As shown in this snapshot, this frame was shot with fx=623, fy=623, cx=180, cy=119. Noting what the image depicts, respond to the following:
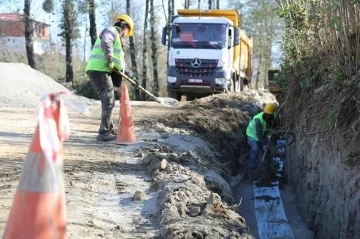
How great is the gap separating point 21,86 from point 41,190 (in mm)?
17023

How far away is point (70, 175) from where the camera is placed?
7609 millimetres

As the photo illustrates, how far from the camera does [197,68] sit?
21453mm

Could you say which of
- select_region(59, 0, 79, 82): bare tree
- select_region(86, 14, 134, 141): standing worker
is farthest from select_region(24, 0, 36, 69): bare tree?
select_region(86, 14, 134, 141): standing worker

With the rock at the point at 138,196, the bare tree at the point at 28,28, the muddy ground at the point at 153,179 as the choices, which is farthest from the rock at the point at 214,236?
the bare tree at the point at 28,28

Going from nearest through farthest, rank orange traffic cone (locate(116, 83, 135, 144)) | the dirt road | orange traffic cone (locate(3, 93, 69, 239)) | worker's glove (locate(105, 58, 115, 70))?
1. orange traffic cone (locate(3, 93, 69, 239))
2. the dirt road
3. worker's glove (locate(105, 58, 115, 70))
4. orange traffic cone (locate(116, 83, 135, 144))

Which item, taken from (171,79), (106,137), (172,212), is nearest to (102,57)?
(106,137)

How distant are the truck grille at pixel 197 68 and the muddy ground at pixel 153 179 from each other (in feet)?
20.0

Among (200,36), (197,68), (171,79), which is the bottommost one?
(171,79)

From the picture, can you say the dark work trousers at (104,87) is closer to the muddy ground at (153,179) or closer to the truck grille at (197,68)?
the muddy ground at (153,179)

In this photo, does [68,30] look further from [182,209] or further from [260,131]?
[182,209]

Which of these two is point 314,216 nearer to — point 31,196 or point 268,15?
point 31,196

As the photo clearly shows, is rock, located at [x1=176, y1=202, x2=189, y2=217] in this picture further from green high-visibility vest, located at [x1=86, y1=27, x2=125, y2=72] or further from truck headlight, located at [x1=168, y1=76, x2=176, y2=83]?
truck headlight, located at [x1=168, y1=76, x2=176, y2=83]

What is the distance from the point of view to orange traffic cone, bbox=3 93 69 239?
377 cm

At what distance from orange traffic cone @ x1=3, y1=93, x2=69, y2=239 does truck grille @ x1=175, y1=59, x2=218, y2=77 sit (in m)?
17.7
